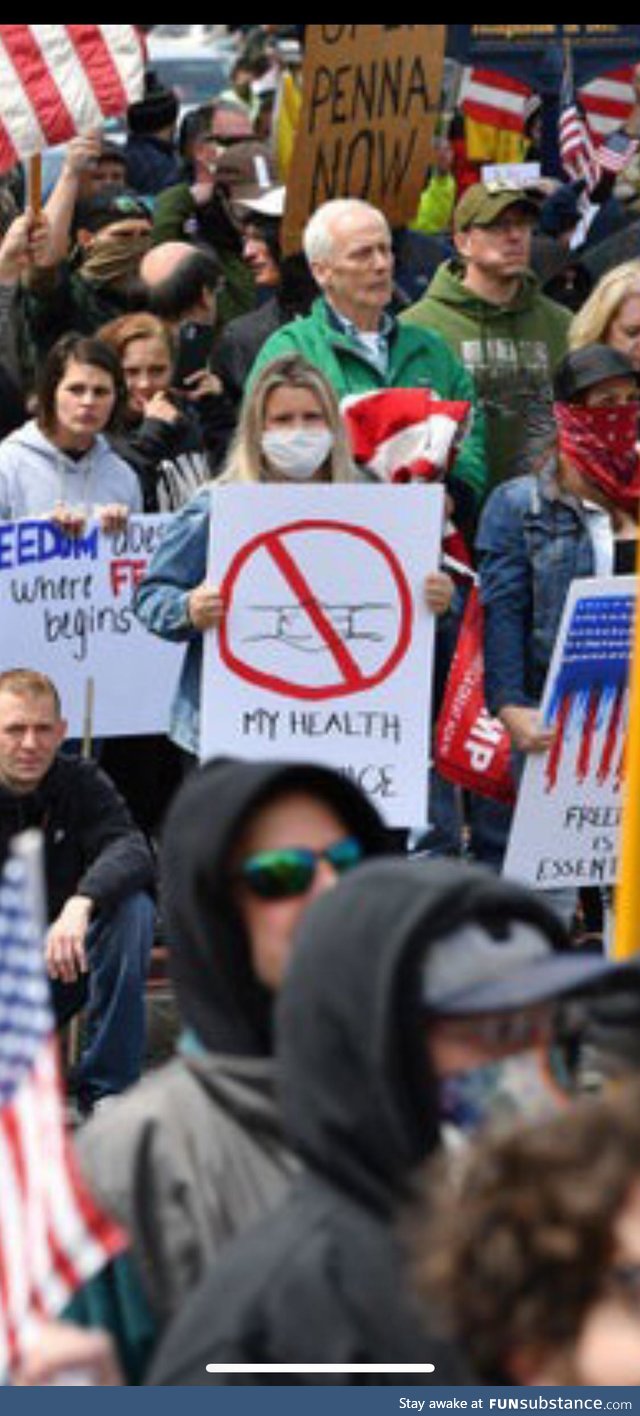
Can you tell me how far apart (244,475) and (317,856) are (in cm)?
476

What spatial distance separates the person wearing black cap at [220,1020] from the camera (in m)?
4.46

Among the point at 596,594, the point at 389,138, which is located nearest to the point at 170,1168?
the point at 596,594

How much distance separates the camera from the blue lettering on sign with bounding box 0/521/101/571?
34.6ft

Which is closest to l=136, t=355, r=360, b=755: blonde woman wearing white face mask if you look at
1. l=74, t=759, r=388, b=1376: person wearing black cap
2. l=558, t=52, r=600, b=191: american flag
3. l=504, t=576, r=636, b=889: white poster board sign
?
l=504, t=576, r=636, b=889: white poster board sign

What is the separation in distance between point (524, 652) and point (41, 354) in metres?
2.72

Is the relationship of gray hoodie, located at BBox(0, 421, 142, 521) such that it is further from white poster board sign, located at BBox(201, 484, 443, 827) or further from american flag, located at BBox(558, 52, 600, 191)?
american flag, located at BBox(558, 52, 600, 191)

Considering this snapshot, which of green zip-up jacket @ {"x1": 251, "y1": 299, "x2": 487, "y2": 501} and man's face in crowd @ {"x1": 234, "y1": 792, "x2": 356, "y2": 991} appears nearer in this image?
man's face in crowd @ {"x1": 234, "y1": 792, "x2": 356, "y2": 991}

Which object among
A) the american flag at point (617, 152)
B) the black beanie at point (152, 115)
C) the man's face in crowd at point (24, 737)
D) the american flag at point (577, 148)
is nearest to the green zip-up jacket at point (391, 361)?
the man's face in crowd at point (24, 737)

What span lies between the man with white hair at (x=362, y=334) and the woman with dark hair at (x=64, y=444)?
52cm

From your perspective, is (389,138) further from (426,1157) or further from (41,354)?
(426,1157)

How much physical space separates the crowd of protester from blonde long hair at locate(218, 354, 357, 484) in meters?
0.01

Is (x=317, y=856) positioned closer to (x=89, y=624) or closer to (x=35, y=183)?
(x=89, y=624)

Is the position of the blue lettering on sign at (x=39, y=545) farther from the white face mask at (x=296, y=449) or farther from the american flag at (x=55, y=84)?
the american flag at (x=55, y=84)

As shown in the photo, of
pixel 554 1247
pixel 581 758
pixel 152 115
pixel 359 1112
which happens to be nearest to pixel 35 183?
pixel 581 758
